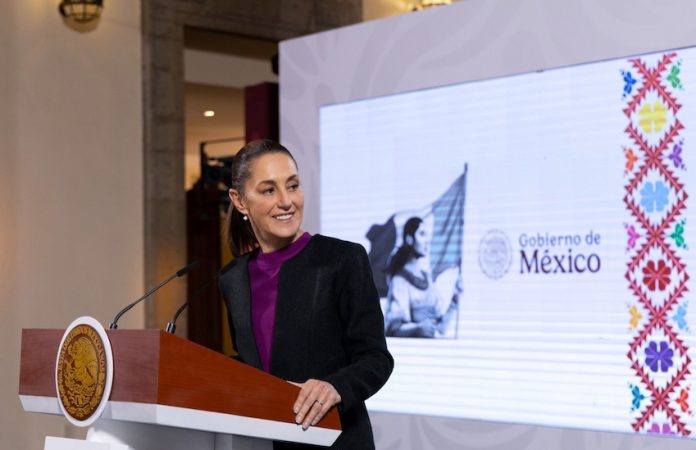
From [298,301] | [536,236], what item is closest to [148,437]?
[298,301]

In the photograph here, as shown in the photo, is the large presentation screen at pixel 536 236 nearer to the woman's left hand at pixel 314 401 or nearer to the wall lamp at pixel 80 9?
the woman's left hand at pixel 314 401

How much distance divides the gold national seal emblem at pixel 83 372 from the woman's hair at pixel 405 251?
3.13m

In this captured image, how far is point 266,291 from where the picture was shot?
2.06m

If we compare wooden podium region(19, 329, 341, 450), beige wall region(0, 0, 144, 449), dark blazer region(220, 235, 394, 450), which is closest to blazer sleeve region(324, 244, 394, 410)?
dark blazer region(220, 235, 394, 450)

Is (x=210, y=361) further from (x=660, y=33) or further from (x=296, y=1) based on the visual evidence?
(x=296, y=1)

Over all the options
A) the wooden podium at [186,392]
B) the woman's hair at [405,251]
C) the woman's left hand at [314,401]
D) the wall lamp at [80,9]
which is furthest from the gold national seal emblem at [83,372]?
the wall lamp at [80,9]

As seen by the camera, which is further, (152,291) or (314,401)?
(152,291)

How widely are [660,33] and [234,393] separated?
9.44 feet

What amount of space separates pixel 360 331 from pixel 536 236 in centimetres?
251

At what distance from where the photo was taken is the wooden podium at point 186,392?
1561 mm

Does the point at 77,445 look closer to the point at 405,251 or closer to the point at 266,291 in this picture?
the point at 266,291

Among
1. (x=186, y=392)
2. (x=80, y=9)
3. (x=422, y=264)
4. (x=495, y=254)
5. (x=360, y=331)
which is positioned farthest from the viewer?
(x=80, y=9)

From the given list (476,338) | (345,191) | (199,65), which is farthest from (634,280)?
(199,65)

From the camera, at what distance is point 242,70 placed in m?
8.64
